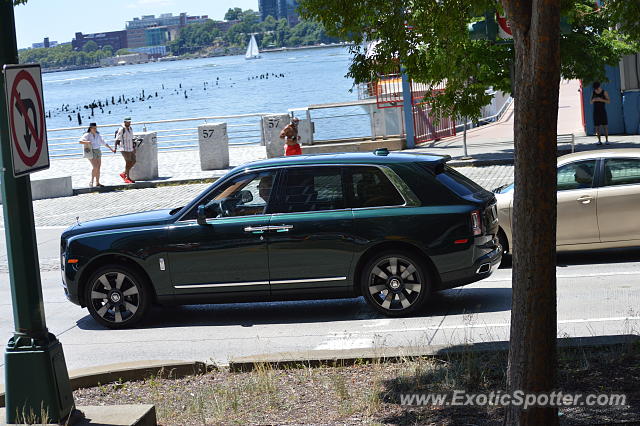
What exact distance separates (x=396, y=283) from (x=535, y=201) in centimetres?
501

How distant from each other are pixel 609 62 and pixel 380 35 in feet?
42.5

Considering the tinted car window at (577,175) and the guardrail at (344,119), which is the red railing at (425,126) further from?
the tinted car window at (577,175)

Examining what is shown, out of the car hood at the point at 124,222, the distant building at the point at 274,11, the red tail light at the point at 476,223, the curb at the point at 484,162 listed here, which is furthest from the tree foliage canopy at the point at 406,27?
the distant building at the point at 274,11

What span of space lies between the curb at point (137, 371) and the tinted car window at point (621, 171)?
6.33 meters

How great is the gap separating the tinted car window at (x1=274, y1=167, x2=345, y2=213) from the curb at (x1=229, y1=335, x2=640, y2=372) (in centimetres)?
238

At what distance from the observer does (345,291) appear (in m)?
10.3

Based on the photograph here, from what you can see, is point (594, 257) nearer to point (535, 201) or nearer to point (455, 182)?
point (455, 182)

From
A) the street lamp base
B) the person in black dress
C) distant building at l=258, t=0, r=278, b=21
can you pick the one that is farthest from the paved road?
distant building at l=258, t=0, r=278, b=21

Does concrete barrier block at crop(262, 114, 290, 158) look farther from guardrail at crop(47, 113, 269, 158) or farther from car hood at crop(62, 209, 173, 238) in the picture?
car hood at crop(62, 209, 173, 238)

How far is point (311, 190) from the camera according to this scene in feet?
34.4

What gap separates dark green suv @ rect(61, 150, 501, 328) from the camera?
10117 mm

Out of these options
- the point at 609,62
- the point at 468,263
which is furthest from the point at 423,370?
the point at 609,62

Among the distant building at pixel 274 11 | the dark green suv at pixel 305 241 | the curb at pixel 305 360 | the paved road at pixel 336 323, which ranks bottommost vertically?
the paved road at pixel 336 323

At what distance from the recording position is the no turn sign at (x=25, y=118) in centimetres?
598
